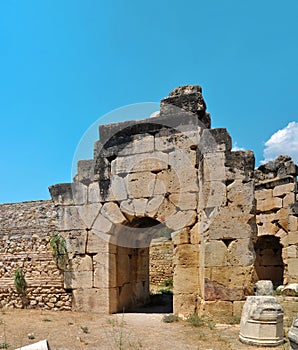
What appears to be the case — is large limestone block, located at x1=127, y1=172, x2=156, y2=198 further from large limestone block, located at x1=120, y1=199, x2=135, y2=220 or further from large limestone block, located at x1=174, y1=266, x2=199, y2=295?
large limestone block, located at x1=174, y1=266, x2=199, y2=295

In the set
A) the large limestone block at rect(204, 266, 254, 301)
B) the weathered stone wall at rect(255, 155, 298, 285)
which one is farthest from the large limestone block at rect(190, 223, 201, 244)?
the weathered stone wall at rect(255, 155, 298, 285)

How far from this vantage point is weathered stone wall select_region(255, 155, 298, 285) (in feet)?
37.9

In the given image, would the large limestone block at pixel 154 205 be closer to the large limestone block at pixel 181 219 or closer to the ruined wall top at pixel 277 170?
the large limestone block at pixel 181 219

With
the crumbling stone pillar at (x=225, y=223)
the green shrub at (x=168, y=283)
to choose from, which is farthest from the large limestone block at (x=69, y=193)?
the green shrub at (x=168, y=283)

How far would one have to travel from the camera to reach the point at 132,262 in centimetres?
993

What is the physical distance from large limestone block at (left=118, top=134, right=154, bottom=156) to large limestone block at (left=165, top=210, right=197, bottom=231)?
1615 mm

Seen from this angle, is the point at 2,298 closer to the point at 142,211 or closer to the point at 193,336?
the point at 142,211

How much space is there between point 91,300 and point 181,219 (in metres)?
2.85

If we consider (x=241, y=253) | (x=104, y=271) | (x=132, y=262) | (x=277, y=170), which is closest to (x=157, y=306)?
(x=132, y=262)

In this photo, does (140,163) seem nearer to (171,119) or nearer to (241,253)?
(171,119)

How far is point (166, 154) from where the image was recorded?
27.2ft

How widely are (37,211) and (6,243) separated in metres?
1.80

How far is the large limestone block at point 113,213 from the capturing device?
27.9ft

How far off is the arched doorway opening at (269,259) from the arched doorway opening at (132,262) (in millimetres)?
5701
